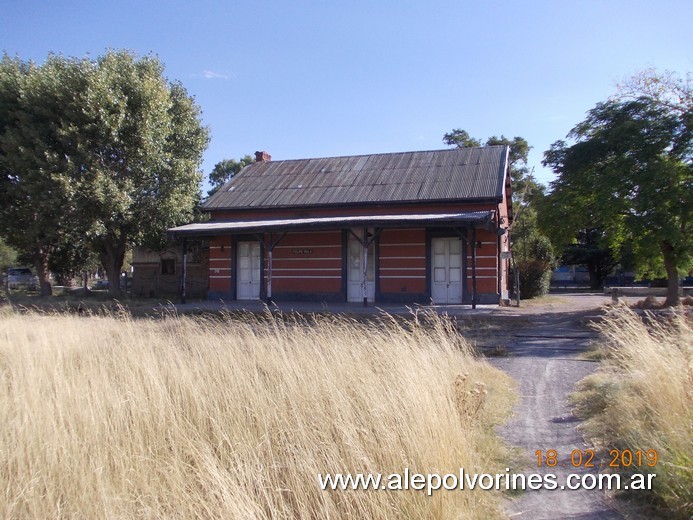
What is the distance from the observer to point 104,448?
141 inches

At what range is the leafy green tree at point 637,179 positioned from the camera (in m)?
13.6

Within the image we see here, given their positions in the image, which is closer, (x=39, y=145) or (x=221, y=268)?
(x=39, y=145)

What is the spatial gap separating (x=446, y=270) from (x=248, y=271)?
313 inches

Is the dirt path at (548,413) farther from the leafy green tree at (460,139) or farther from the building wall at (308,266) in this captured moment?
the leafy green tree at (460,139)

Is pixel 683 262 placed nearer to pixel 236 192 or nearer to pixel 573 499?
pixel 573 499

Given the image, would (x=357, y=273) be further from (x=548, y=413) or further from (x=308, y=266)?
Answer: (x=548, y=413)

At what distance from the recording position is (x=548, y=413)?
213 inches

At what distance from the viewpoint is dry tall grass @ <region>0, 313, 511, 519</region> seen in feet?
9.69

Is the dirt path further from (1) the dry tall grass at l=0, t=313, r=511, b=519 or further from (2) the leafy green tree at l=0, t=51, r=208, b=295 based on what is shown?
(2) the leafy green tree at l=0, t=51, r=208, b=295

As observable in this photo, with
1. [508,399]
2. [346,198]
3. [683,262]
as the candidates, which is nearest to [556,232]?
[683,262]
